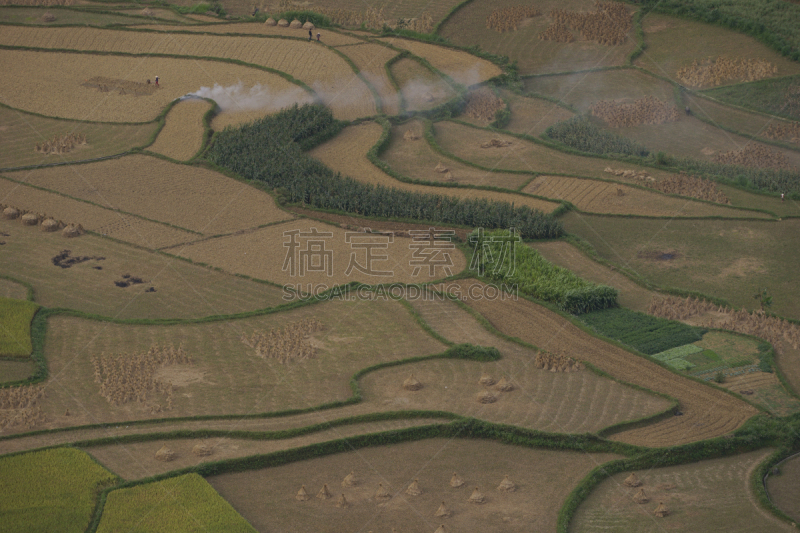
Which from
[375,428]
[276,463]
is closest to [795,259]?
[375,428]

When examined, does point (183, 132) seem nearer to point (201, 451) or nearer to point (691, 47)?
point (201, 451)

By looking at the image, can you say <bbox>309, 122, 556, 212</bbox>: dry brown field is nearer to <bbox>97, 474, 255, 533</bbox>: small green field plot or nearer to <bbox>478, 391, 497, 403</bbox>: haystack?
<bbox>478, 391, 497, 403</bbox>: haystack

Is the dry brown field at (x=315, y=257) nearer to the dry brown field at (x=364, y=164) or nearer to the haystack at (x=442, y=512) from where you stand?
the dry brown field at (x=364, y=164)

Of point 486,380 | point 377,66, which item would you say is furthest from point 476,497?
point 377,66

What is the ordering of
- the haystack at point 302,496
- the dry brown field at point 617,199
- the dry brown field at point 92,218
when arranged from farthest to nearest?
the dry brown field at point 617,199, the dry brown field at point 92,218, the haystack at point 302,496

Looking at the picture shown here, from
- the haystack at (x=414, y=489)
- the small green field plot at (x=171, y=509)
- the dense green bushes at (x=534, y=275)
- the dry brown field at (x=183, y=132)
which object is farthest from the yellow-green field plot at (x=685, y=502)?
the dry brown field at (x=183, y=132)

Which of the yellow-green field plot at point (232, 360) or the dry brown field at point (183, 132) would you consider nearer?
the yellow-green field plot at point (232, 360)
